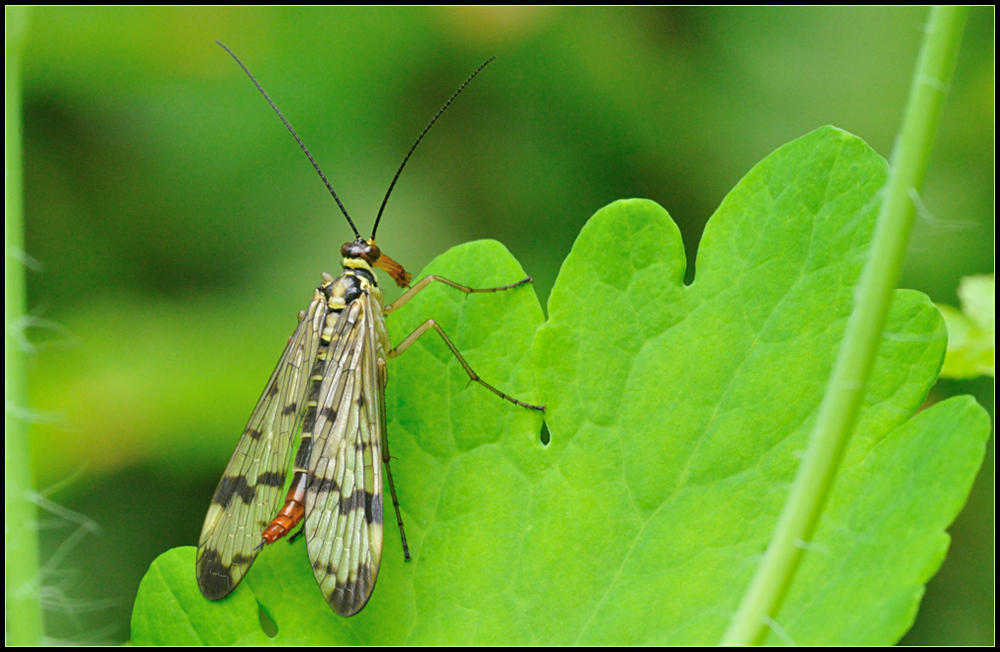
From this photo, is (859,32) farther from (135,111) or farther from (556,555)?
(135,111)

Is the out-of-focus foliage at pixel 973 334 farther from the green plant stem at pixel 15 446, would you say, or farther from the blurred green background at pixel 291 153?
the green plant stem at pixel 15 446

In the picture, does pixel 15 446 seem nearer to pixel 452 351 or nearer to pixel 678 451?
pixel 452 351

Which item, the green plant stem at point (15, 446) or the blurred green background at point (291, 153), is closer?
the green plant stem at point (15, 446)

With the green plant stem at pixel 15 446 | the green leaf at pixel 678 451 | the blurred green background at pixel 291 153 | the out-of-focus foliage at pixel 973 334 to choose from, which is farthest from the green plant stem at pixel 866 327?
the blurred green background at pixel 291 153

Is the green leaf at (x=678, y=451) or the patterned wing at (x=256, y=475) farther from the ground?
the green leaf at (x=678, y=451)

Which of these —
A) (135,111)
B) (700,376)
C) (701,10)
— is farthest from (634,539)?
(135,111)

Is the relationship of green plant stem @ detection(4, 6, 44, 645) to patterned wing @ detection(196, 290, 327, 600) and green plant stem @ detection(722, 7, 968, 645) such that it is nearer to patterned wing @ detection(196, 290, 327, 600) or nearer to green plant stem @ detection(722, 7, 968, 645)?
patterned wing @ detection(196, 290, 327, 600)

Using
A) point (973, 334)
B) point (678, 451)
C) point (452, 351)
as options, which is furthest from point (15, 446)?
point (973, 334)

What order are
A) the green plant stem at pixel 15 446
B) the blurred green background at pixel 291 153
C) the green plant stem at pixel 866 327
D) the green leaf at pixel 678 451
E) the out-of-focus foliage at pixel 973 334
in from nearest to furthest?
the green plant stem at pixel 866 327 → the green leaf at pixel 678 451 → the green plant stem at pixel 15 446 → the out-of-focus foliage at pixel 973 334 → the blurred green background at pixel 291 153
